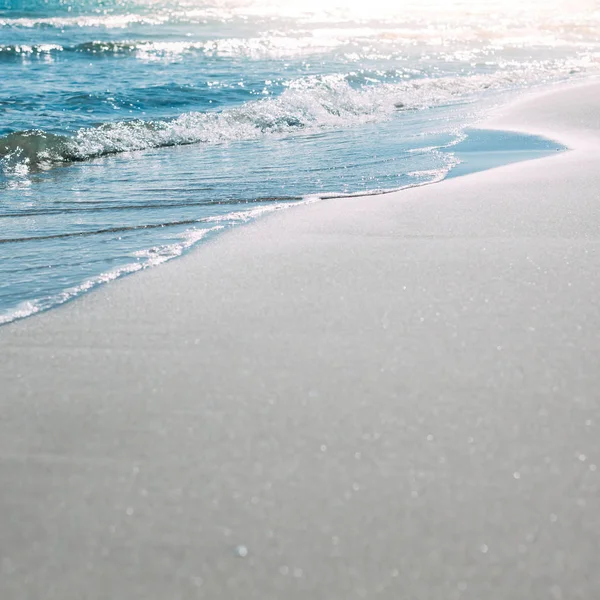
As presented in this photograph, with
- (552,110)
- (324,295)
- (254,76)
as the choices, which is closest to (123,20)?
(254,76)

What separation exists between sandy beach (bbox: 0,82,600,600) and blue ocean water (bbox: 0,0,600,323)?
613mm

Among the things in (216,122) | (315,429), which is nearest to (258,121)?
(216,122)

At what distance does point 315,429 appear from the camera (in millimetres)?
1562

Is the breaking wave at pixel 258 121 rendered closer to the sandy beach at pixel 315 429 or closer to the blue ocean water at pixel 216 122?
the blue ocean water at pixel 216 122

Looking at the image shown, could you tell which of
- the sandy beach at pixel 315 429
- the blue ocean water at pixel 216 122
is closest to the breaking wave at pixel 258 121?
the blue ocean water at pixel 216 122

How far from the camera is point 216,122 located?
7.61 meters

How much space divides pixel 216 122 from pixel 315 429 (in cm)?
646

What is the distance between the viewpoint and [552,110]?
6.54 meters

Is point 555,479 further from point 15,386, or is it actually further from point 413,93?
point 413,93

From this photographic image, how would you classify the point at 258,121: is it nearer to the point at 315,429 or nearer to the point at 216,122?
the point at 216,122

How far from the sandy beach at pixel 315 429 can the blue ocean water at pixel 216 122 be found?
61cm

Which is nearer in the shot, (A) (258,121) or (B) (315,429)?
(B) (315,429)

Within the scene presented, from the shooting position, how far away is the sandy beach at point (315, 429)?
121 centimetres

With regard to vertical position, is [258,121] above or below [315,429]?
above
